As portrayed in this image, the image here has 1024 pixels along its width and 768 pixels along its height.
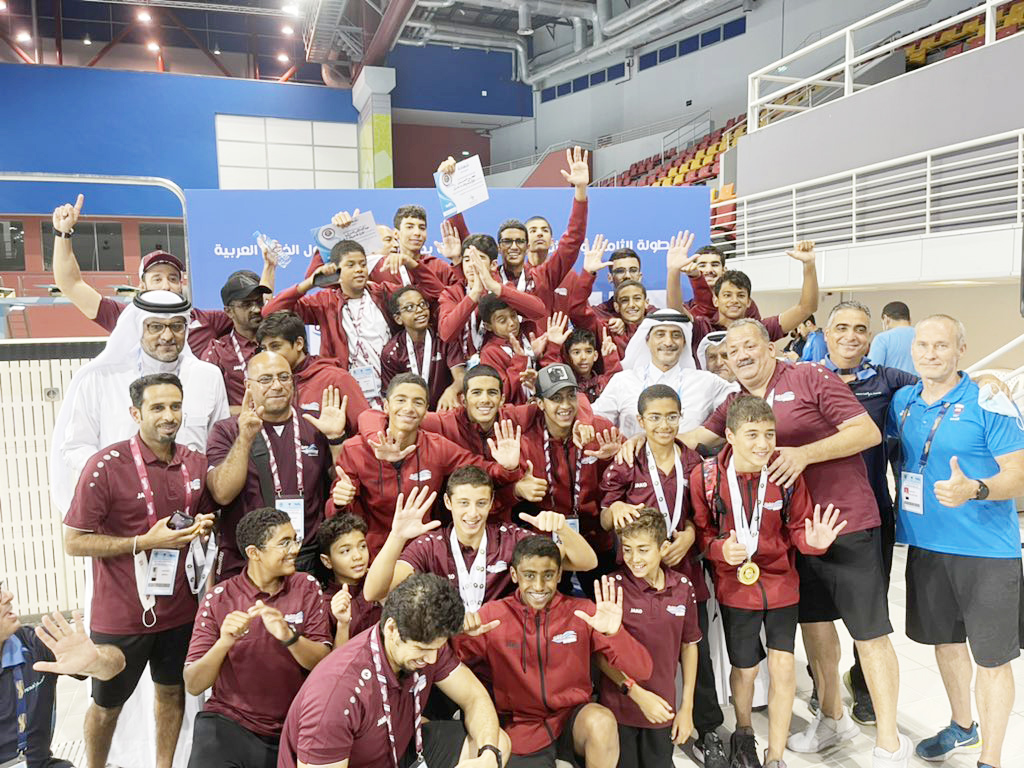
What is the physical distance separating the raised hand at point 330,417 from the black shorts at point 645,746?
196 centimetres

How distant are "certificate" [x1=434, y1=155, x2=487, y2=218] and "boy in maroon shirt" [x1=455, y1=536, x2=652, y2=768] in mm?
2884

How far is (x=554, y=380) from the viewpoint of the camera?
3609 mm

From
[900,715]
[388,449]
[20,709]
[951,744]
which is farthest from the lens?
[900,715]

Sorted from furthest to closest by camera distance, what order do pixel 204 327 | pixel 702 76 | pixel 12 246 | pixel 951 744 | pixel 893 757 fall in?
pixel 702 76 → pixel 12 246 → pixel 204 327 → pixel 951 744 → pixel 893 757

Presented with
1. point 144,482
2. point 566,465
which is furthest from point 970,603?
point 144,482

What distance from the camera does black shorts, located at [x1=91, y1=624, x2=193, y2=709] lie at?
3.10 meters

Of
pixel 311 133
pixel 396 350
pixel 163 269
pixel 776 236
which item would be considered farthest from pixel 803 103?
pixel 163 269

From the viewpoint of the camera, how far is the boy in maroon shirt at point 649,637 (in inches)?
125

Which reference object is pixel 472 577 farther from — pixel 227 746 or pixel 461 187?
pixel 461 187

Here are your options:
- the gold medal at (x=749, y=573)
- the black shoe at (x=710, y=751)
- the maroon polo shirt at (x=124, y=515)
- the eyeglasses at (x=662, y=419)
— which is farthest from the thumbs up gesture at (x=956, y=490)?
the maroon polo shirt at (x=124, y=515)

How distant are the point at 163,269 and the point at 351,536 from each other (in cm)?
201

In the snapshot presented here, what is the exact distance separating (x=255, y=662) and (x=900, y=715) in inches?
140

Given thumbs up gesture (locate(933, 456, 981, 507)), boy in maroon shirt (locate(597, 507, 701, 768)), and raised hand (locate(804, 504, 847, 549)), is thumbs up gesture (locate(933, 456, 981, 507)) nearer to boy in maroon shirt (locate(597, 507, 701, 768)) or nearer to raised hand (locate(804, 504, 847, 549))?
raised hand (locate(804, 504, 847, 549))

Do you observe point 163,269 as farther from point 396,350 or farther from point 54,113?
point 54,113
